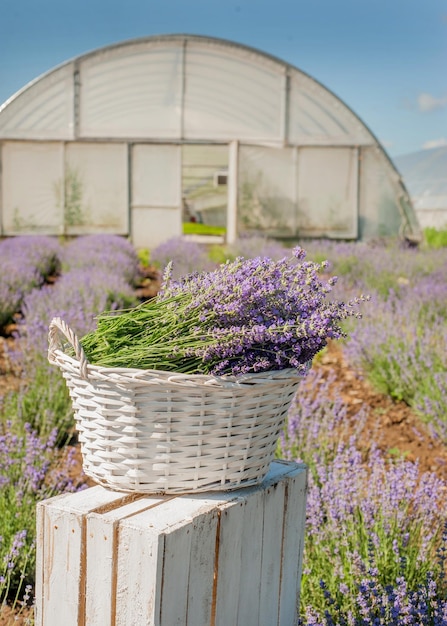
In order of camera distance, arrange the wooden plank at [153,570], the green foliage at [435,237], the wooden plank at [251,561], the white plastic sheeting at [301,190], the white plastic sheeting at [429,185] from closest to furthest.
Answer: the wooden plank at [153,570]
the wooden plank at [251,561]
the white plastic sheeting at [301,190]
the green foliage at [435,237]
the white plastic sheeting at [429,185]

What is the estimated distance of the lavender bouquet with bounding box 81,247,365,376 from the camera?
168 cm

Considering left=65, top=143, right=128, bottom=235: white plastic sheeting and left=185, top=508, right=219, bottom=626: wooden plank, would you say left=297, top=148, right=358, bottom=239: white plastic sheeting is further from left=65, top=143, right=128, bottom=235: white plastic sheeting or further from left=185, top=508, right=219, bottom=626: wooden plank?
left=185, top=508, right=219, bottom=626: wooden plank

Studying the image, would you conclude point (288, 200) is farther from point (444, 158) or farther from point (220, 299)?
point (444, 158)

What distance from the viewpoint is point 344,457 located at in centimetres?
290

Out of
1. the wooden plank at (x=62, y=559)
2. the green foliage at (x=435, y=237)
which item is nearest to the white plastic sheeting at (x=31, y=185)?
the green foliage at (x=435, y=237)

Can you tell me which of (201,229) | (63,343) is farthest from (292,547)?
(201,229)

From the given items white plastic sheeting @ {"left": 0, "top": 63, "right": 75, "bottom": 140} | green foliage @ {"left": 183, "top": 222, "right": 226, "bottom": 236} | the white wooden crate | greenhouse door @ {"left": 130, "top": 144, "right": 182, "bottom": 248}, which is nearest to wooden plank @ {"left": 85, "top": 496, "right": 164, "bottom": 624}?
the white wooden crate

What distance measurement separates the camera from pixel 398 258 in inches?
324

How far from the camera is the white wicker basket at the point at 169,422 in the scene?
1.64m

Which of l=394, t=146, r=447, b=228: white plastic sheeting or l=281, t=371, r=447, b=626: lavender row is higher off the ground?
l=394, t=146, r=447, b=228: white plastic sheeting

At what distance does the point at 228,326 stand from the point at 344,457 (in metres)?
1.35

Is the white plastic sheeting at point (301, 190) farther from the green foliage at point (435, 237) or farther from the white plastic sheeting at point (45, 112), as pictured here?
the white plastic sheeting at point (45, 112)

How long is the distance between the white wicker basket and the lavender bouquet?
0.20 ft

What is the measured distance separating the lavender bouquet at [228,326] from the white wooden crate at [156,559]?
0.30 metres
